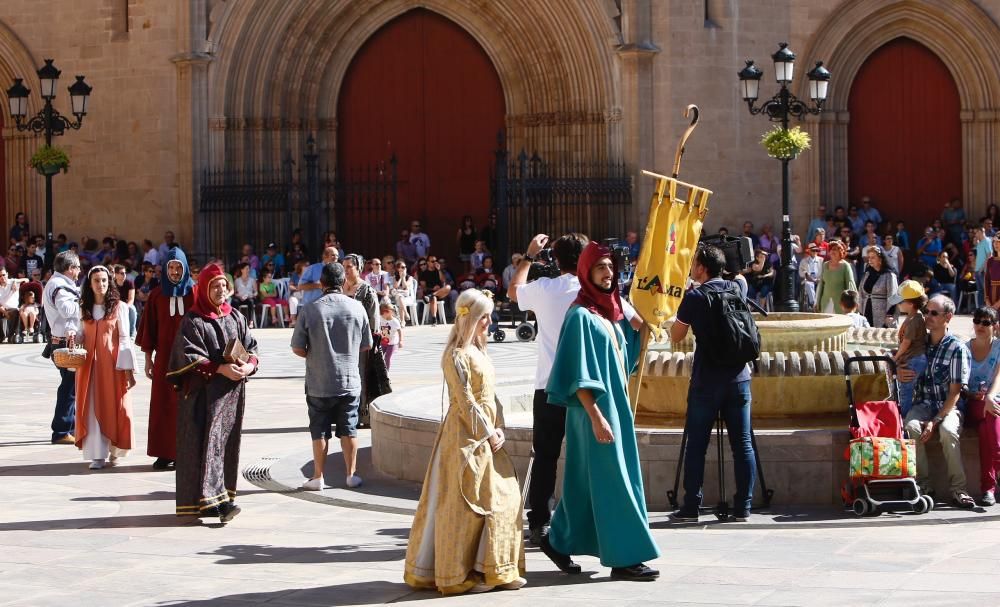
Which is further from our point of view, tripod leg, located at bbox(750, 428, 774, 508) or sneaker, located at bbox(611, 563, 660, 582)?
tripod leg, located at bbox(750, 428, 774, 508)

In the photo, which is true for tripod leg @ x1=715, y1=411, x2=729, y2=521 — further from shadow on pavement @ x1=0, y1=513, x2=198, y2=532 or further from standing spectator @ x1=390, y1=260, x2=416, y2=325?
standing spectator @ x1=390, y1=260, x2=416, y2=325

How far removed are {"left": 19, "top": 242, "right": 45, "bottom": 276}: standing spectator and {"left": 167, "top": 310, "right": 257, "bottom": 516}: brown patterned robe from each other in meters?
17.3

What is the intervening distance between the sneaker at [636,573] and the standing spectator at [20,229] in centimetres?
2300

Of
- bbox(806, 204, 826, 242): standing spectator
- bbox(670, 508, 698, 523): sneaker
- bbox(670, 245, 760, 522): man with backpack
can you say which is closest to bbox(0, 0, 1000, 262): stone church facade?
bbox(806, 204, 826, 242): standing spectator

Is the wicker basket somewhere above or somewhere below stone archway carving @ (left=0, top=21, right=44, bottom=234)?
below

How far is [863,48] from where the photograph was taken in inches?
1129

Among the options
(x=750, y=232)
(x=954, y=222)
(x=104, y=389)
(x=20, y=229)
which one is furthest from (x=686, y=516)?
(x=20, y=229)

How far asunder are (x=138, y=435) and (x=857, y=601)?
7876 millimetres

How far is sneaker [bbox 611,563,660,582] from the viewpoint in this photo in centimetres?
764

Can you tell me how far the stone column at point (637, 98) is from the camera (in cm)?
2744

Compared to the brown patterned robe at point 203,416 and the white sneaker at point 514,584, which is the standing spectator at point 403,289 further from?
the white sneaker at point 514,584

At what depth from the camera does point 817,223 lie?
27.6 metres

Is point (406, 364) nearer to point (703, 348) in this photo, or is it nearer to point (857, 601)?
point (703, 348)

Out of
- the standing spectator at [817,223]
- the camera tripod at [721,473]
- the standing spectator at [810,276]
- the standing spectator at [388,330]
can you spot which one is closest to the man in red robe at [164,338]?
the standing spectator at [388,330]
